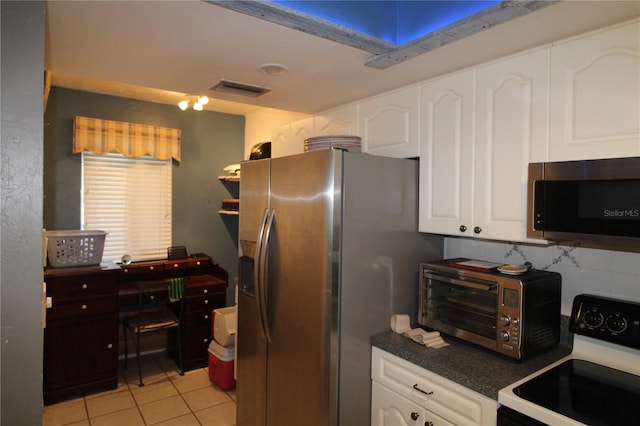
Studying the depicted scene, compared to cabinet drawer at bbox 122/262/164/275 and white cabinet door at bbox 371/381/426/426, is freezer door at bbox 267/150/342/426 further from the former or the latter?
cabinet drawer at bbox 122/262/164/275

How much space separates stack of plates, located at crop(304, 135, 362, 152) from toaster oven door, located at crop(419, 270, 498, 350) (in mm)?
760

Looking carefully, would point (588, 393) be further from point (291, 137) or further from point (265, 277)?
point (291, 137)

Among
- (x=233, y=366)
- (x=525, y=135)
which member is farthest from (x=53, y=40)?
(x=233, y=366)

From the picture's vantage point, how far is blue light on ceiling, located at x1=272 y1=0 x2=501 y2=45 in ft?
4.80

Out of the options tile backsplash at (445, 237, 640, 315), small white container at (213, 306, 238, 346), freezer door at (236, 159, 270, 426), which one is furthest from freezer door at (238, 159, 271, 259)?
tile backsplash at (445, 237, 640, 315)

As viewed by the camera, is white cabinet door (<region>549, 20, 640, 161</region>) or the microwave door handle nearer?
white cabinet door (<region>549, 20, 640, 161</region>)

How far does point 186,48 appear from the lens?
1.70 m

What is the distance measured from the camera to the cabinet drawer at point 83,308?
2990 millimetres

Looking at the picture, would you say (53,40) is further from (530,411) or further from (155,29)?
(530,411)

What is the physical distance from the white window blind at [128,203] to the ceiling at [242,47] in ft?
6.09

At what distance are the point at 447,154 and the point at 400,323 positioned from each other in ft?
2.79

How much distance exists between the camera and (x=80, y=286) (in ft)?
10.1

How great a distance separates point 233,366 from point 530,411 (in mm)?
2467

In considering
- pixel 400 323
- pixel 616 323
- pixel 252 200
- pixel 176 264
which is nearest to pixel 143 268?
pixel 176 264
